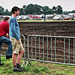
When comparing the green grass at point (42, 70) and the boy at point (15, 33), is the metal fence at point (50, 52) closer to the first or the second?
the green grass at point (42, 70)

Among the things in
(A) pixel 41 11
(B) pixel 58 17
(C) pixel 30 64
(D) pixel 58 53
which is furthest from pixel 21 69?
(A) pixel 41 11

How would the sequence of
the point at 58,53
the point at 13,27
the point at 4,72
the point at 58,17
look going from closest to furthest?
the point at 13,27, the point at 4,72, the point at 58,53, the point at 58,17

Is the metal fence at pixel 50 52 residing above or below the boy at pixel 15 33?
below

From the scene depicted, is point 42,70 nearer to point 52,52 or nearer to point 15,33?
point 15,33

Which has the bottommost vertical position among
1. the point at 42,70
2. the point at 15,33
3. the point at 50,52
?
the point at 50,52

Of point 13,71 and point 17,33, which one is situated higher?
point 17,33

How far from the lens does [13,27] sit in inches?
199

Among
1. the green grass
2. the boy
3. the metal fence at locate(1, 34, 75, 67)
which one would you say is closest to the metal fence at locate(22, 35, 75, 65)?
the metal fence at locate(1, 34, 75, 67)

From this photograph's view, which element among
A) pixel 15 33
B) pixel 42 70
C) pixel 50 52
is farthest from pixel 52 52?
pixel 15 33

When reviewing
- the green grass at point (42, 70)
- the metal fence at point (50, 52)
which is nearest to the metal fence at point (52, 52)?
the metal fence at point (50, 52)

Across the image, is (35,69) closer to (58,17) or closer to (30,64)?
(30,64)

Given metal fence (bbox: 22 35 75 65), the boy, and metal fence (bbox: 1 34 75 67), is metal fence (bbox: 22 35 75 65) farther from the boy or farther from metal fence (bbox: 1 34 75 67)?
the boy

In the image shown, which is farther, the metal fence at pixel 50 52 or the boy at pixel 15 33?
the metal fence at pixel 50 52

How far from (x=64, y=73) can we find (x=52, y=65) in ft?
3.19
